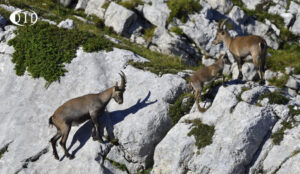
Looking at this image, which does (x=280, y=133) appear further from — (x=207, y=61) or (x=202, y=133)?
(x=207, y=61)

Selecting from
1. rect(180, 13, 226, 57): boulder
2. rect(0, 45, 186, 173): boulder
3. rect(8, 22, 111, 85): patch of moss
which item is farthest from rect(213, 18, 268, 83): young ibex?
rect(8, 22, 111, 85): patch of moss

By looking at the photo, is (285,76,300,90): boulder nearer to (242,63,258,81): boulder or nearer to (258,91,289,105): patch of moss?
(242,63,258,81): boulder

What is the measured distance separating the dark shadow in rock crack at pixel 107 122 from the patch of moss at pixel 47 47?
3.60 meters

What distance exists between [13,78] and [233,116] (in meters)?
11.1

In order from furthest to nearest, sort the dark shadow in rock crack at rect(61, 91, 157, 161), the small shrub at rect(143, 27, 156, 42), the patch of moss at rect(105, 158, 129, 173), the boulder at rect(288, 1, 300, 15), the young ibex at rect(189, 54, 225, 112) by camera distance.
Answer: the boulder at rect(288, 1, 300, 15)
the small shrub at rect(143, 27, 156, 42)
the dark shadow in rock crack at rect(61, 91, 157, 161)
the young ibex at rect(189, 54, 225, 112)
the patch of moss at rect(105, 158, 129, 173)

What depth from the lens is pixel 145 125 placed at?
46.2 feet

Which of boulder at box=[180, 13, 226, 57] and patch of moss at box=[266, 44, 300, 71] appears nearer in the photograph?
patch of moss at box=[266, 44, 300, 71]

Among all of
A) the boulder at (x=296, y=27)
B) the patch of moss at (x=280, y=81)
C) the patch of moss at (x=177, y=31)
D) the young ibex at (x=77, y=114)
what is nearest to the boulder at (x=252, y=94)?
the young ibex at (x=77, y=114)

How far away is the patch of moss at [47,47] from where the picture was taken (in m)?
17.3

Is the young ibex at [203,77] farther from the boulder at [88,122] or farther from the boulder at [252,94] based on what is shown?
the boulder at [88,122]

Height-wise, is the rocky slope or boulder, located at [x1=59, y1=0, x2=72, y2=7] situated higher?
the rocky slope

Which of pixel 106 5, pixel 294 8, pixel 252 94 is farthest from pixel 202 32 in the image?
pixel 252 94

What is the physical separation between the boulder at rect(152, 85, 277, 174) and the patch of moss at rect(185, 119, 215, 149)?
14 cm

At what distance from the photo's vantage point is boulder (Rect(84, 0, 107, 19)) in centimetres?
2611
